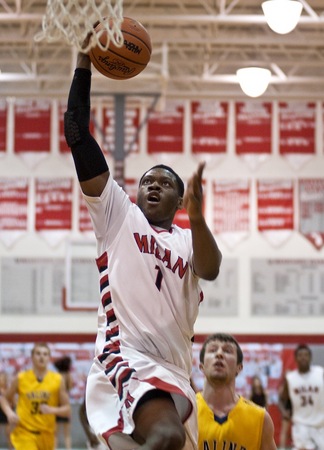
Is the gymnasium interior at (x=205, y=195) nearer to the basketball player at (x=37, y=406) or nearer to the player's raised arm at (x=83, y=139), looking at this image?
the basketball player at (x=37, y=406)

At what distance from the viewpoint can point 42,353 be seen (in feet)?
33.8

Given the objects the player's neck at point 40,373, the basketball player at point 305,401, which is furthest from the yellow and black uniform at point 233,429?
the basketball player at point 305,401

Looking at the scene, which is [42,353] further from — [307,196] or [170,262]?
[307,196]

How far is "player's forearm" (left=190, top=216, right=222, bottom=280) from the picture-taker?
14.1 feet

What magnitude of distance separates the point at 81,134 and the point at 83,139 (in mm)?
25

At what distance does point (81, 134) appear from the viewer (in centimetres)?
451

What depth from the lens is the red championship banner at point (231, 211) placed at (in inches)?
717

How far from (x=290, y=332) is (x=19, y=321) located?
5065mm

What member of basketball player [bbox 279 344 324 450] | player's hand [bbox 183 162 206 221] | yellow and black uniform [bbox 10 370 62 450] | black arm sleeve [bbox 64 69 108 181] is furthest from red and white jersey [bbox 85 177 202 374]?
basketball player [bbox 279 344 324 450]

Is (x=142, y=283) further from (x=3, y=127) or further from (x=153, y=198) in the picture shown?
(x=3, y=127)

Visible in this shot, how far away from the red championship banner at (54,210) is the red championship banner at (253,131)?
334cm

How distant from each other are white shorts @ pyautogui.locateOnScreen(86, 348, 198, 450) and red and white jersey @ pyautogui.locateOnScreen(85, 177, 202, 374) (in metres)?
0.09

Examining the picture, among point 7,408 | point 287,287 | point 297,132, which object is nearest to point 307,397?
point 7,408

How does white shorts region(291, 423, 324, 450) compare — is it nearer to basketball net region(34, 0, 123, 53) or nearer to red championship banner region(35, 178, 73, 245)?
red championship banner region(35, 178, 73, 245)
